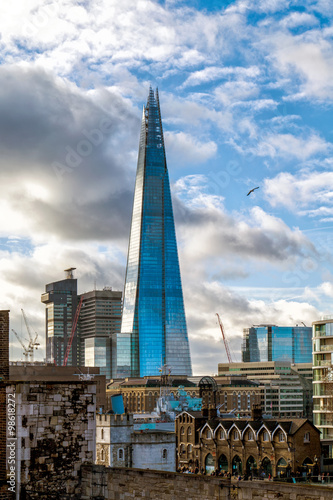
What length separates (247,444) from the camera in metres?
123

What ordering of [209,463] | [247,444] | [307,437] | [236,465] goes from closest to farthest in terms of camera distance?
[307,437]
[247,444]
[236,465]
[209,463]

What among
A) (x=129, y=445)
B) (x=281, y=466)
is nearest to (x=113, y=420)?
(x=129, y=445)

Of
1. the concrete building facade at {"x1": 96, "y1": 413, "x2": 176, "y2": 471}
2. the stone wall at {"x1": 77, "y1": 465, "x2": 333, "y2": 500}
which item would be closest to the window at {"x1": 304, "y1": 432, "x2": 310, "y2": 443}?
the concrete building facade at {"x1": 96, "y1": 413, "x2": 176, "y2": 471}

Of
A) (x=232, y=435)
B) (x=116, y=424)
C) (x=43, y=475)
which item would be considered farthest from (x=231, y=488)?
(x=232, y=435)

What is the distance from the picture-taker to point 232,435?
12650 cm

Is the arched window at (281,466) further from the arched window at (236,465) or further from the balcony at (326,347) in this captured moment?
the balcony at (326,347)

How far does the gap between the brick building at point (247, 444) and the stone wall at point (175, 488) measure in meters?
95.9

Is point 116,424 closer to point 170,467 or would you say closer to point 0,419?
point 170,467

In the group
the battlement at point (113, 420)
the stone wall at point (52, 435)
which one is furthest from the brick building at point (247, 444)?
the stone wall at point (52, 435)

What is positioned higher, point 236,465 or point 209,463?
point 236,465

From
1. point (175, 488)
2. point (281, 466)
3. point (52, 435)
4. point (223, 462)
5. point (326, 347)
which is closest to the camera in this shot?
point (175, 488)

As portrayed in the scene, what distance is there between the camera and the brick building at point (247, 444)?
116 meters

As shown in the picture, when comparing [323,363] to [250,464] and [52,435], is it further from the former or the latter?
[52,435]

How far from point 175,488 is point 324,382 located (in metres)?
105
